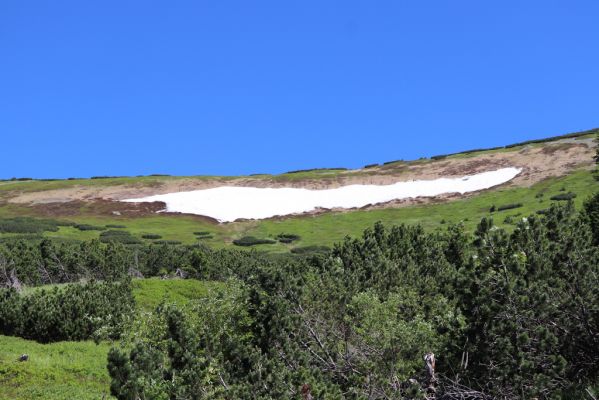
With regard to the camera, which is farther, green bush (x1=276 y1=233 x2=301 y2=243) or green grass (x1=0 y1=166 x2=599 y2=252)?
green bush (x1=276 y1=233 x2=301 y2=243)

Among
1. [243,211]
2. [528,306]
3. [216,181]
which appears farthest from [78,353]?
[216,181]

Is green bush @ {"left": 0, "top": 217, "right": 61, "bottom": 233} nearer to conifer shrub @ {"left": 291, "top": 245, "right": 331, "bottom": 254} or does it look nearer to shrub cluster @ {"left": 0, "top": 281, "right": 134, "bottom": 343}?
conifer shrub @ {"left": 291, "top": 245, "right": 331, "bottom": 254}

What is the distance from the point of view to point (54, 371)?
709 inches

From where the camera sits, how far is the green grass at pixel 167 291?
98.1 feet

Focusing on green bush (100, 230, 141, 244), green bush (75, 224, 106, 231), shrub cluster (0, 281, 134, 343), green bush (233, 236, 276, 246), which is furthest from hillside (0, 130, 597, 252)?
shrub cluster (0, 281, 134, 343)

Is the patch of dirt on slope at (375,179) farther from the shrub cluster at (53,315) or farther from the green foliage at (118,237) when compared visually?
the shrub cluster at (53,315)

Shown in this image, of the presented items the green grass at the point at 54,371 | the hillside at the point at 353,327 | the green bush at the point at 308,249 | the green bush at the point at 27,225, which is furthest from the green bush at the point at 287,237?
the green grass at the point at 54,371

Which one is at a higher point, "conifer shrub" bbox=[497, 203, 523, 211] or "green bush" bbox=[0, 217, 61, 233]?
"green bush" bbox=[0, 217, 61, 233]

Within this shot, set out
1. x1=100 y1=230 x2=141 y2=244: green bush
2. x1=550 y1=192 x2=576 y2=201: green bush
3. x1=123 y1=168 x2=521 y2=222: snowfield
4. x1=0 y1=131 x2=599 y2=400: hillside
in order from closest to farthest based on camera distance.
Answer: x1=0 y1=131 x2=599 y2=400: hillside → x1=550 y1=192 x2=576 y2=201: green bush → x1=100 y1=230 x2=141 y2=244: green bush → x1=123 y1=168 x2=521 y2=222: snowfield

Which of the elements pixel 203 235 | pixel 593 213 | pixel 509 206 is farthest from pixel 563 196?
pixel 203 235

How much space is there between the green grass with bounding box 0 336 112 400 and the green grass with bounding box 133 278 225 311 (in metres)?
7.56

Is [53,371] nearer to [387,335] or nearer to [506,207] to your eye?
[387,335]

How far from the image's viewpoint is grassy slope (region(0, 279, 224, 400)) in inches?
633

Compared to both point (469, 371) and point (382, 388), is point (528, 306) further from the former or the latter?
point (382, 388)
